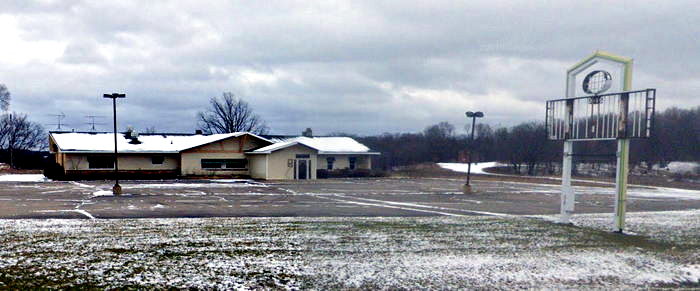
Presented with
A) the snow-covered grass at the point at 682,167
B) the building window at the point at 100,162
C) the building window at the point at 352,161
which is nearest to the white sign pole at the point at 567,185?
the building window at the point at 352,161

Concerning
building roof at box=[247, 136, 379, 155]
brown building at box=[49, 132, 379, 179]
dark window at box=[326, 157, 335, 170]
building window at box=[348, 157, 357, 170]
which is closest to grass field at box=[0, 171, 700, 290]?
brown building at box=[49, 132, 379, 179]

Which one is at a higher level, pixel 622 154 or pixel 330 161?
pixel 622 154

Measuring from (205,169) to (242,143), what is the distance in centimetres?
385

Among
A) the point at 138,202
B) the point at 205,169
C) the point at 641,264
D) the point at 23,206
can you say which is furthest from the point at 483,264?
the point at 205,169

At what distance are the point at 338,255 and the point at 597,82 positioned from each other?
8.76m

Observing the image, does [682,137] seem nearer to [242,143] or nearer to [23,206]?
[242,143]

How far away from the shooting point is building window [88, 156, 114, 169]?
40.5 m

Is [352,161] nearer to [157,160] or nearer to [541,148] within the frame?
[157,160]

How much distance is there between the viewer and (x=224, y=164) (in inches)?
1684

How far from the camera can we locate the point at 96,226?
1298cm

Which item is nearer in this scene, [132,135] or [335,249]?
[335,249]

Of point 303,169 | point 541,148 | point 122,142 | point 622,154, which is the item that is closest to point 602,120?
point 622,154

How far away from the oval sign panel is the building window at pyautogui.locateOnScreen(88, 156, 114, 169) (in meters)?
37.7

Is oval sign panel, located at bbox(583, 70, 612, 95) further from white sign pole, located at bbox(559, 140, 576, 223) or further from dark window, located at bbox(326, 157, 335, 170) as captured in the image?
dark window, located at bbox(326, 157, 335, 170)
